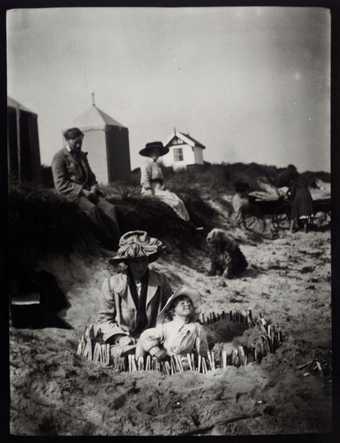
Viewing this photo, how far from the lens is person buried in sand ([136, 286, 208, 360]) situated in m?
6.02

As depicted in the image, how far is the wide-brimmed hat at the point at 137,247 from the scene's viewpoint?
6145mm

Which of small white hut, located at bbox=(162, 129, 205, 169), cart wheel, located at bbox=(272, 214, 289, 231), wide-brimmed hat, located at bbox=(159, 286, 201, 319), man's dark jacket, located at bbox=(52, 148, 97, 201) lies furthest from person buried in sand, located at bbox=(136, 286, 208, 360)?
man's dark jacket, located at bbox=(52, 148, 97, 201)

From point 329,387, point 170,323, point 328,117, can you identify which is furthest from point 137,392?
point 328,117

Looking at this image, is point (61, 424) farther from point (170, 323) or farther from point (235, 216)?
point (235, 216)

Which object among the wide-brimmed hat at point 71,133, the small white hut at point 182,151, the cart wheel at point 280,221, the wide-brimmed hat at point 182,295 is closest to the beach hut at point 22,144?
the wide-brimmed hat at point 71,133

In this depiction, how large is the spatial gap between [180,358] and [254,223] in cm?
181

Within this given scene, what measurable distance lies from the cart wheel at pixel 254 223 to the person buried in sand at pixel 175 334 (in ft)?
3.67

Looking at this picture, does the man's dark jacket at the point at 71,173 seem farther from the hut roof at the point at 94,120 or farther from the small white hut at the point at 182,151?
the small white hut at the point at 182,151

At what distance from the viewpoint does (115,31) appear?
20.1ft

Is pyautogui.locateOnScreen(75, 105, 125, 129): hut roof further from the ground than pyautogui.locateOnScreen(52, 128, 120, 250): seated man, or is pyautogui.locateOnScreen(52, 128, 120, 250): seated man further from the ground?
pyautogui.locateOnScreen(75, 105, 125, 129): hut roof

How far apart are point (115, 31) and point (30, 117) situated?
4.52 ft

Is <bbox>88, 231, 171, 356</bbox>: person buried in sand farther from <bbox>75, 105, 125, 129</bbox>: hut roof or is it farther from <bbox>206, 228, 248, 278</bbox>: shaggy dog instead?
<bbox>75, 105, 125, 129</bbox>: hut roof

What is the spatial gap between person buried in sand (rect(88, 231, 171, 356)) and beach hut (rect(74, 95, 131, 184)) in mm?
765

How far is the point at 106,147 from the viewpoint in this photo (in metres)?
6.34
